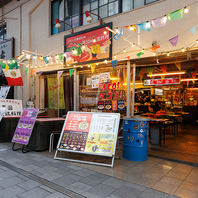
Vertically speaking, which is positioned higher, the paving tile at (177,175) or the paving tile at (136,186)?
the paving tile at (136,186)

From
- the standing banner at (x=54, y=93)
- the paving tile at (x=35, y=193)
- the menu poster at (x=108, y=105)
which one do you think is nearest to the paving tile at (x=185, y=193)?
the paving tile at (x=35, y=193)

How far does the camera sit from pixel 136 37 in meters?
7.35

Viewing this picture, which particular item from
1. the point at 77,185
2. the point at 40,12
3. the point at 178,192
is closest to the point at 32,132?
the point at 77,185

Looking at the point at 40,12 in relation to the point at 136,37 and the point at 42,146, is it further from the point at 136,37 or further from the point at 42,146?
the point at 42,146

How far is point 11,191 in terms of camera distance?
3529 millimetres

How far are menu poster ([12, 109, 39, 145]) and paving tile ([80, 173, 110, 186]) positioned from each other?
2901mm

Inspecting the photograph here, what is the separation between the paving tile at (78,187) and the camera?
3572mm

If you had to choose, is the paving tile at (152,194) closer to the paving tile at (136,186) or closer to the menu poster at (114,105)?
the paving tile at (136,186)

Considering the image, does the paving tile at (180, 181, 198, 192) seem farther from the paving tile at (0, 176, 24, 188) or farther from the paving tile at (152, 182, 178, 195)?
the paving tile at (0, 176, 24, 188)

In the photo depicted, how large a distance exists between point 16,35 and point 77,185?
11.6m

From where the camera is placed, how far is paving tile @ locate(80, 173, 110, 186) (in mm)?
3900

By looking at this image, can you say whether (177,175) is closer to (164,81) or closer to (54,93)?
(164,81)

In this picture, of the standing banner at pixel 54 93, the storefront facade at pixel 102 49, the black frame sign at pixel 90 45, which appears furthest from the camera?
the standing banner at pixel 54 93

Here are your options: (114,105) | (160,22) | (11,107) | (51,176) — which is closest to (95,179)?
(51,176)
